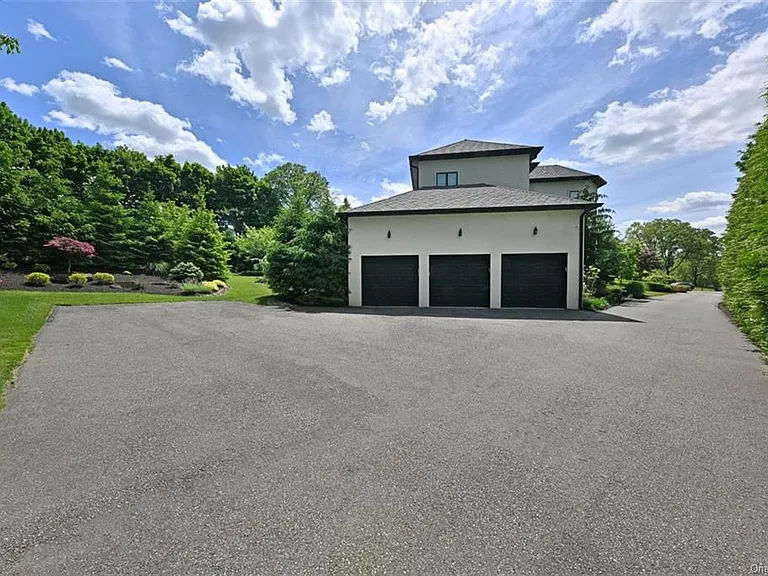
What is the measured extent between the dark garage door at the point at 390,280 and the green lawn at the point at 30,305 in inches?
173

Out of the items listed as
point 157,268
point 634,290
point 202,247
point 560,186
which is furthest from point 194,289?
point 560,186

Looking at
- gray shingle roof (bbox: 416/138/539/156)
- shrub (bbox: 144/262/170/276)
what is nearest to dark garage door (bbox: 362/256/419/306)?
gray shingle roof (bbox: 416/138/539/156)

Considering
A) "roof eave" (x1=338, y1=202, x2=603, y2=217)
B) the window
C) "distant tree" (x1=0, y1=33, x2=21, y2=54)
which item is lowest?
"roof eave" (x1=338, y1=202, x2=603, y2=217)

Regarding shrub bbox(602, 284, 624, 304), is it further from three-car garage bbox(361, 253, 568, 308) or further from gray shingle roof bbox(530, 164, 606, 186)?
gray shingle roof bbox(530, 164, 606, 186)

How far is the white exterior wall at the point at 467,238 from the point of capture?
12.6m

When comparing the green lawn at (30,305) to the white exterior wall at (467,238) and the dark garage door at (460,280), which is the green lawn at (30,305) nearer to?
the white exterior wall at (467,238)

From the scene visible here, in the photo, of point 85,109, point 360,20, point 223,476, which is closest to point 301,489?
point 223,476

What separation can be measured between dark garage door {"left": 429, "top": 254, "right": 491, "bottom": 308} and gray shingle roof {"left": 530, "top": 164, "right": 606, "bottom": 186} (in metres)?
17.7

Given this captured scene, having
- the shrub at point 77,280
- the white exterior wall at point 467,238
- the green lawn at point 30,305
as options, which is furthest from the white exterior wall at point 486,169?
the shrub at point 77,280

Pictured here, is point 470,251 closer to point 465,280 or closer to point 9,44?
point 465,280

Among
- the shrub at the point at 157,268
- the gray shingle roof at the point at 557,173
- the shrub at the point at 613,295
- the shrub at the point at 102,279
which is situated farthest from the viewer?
the gray shingle roof at the point at 557,173

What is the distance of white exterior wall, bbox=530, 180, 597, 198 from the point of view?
27125 mm

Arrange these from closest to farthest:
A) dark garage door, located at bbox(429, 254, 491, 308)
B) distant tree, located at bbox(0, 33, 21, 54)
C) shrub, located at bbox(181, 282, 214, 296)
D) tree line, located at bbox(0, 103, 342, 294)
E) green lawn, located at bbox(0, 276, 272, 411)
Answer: distant tree, located at bbox(0, 33, 21, 54) < green lawn, located at bbox(0, 276, 272, 411) < dark garage door, located at bbox(429, 254, 491, 308) < shrub, located at bbox(181, 282, 214, 296) < tree line, located at bbox(0, 103, 342, 294)

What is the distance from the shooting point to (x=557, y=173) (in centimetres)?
2761
